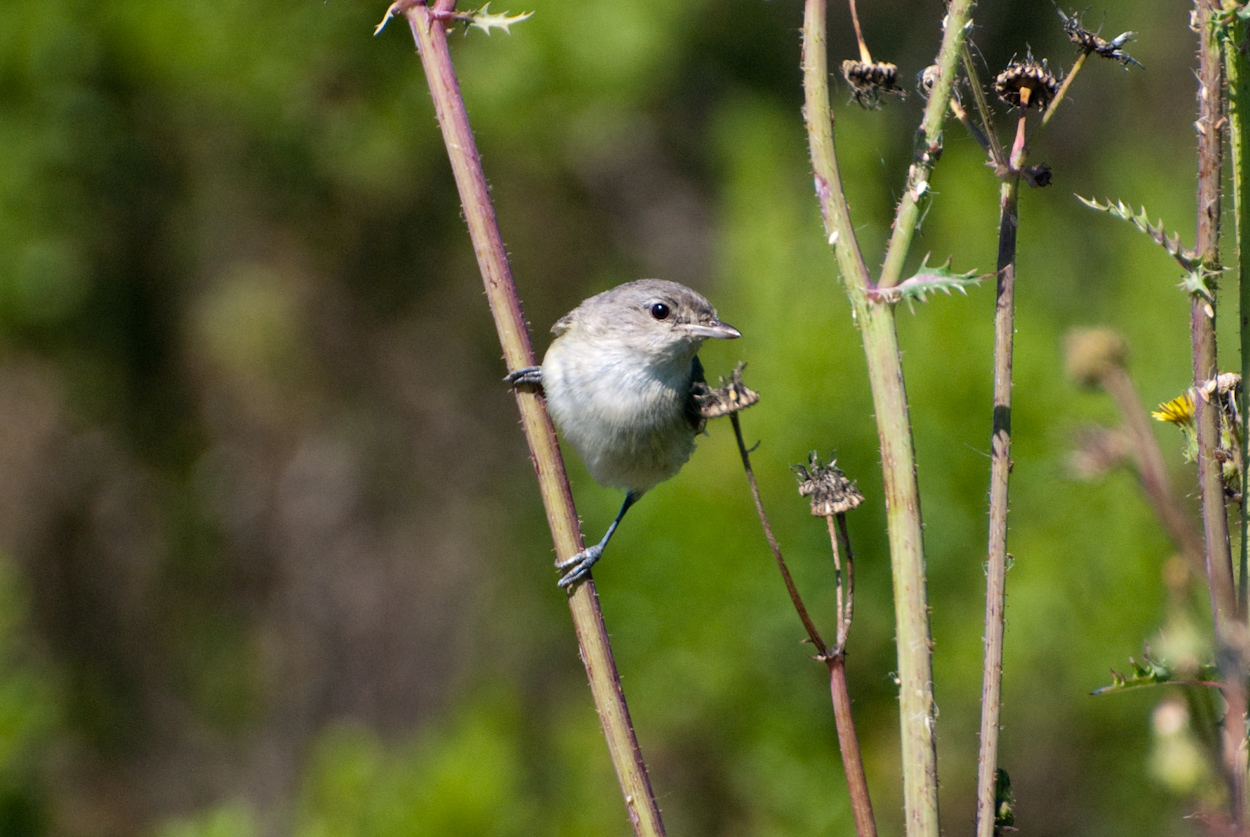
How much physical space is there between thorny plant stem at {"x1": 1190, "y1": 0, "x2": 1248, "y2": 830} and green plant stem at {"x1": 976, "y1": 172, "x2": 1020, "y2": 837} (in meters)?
0.18

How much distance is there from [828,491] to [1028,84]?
50 cm

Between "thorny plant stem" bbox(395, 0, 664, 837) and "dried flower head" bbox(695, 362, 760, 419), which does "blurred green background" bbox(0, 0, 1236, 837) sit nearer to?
"dried flower head" bbox(695, 362, 760, 419)

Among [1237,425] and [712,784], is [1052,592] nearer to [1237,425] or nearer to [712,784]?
[712,784]

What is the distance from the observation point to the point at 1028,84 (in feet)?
3.94

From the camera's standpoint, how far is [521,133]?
6137mm

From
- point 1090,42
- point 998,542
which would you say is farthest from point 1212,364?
point 1090,42

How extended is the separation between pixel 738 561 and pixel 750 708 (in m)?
0.63

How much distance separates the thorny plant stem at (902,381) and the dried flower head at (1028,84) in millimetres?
169

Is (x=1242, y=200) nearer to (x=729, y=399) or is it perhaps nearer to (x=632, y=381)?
(x=729, y=399)

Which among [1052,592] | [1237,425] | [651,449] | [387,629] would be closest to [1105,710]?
[1052,592]

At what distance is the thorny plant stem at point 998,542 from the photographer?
104 cm

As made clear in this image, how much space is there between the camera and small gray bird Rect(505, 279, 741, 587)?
293 centimetres

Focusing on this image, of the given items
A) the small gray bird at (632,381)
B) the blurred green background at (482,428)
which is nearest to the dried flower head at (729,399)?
the small gray bird at (632,381)

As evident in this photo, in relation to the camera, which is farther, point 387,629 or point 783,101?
point 387,629
